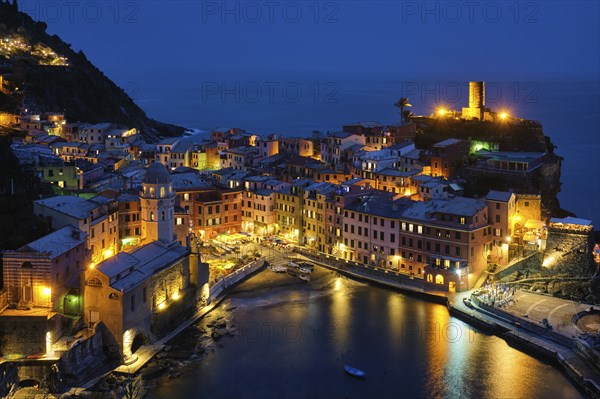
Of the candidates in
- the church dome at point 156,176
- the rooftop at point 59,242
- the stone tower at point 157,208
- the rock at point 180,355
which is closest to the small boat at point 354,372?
the rock at point 180,355

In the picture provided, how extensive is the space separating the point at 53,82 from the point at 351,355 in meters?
53.9

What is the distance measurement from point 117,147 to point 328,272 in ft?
85.0

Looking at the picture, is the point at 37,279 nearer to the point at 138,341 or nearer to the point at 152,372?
the point at 138,341

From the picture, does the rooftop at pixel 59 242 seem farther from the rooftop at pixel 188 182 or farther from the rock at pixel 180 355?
the rooftop at pixel 188 182

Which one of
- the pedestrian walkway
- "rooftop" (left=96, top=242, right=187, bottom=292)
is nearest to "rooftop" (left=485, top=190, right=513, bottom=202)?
the pedestrian walkway

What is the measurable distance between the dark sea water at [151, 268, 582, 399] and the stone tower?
4.38m

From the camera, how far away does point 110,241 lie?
34.1 meters

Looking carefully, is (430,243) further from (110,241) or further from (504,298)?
(110,241)

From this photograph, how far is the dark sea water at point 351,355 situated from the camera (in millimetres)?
24766

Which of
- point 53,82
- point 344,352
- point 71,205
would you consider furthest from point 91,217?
point 53,82

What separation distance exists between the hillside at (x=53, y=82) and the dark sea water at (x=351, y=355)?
1421 inches

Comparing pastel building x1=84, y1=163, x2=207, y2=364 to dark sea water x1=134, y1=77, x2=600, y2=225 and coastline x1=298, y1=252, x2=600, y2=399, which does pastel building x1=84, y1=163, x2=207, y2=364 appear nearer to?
coastline x1=298, y1=252, x2=600, y2=399

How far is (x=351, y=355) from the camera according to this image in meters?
27.5

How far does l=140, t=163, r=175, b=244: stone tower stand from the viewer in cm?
3244
